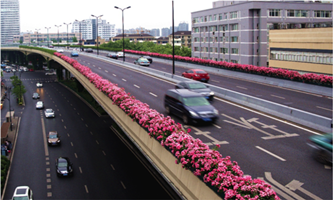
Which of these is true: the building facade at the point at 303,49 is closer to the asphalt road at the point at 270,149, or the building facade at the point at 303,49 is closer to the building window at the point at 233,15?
the building window at the point at 233,15

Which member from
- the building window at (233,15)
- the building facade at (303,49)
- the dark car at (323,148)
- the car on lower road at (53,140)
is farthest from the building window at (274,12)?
the dark car at (323,148)

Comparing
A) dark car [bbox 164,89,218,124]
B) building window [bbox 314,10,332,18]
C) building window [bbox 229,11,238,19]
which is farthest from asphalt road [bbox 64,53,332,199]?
building window [bbox 314,10,332,18]

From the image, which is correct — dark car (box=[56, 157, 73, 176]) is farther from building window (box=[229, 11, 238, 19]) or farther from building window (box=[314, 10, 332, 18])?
building window (box=[314, 10, 332, 18])

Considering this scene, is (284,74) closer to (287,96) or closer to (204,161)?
(287,96)

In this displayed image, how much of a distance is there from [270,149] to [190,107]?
6156 mm

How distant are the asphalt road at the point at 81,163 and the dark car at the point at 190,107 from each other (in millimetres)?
10356

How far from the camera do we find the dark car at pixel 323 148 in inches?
578

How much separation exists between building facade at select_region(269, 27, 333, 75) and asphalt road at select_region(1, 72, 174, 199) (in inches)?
1178

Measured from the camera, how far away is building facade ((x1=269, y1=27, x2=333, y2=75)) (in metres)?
46.7

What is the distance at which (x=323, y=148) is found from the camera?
48.9 ft

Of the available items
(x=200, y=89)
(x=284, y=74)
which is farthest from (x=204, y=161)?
(x=284, y=74)

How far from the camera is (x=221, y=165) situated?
11031mm

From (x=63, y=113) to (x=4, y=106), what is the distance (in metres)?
26.4

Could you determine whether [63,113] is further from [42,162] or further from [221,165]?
[221,165]
